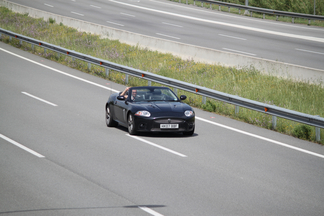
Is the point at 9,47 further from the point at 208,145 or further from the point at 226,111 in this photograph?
the point at 208,145

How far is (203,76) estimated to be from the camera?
21.2 meters

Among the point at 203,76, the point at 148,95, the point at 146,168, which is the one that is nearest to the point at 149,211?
the point at 146,168

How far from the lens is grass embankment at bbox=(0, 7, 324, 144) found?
15188 millimetres

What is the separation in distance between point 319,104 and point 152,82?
7.60 meters

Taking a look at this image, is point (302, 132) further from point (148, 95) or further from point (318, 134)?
point (148, 95)

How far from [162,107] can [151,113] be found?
1.44ft

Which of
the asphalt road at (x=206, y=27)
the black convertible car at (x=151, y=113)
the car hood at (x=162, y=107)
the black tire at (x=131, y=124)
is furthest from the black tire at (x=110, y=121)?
the asphalt road at (x=206, y=27)

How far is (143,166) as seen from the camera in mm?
9312

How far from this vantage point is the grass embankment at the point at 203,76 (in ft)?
49.8

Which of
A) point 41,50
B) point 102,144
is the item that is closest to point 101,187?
point 102,144

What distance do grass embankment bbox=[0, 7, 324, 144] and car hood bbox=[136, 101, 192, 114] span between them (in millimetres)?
3161

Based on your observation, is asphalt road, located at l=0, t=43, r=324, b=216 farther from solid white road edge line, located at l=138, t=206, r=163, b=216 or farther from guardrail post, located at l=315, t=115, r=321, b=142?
guardrail post, located at l=315, t=115, r=321, b=142

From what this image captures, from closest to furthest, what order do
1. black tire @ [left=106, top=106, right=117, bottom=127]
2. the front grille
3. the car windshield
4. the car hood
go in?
1. the front grille
2. the car hood
3. the car windshield
4. black tire @ [left=106, top=106, right=117, bottom=127]

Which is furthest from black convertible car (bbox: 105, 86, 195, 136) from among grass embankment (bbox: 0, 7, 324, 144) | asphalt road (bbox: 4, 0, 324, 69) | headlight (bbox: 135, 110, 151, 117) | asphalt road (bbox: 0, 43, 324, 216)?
asphalt road (bbox: 4, 0, 324, 69)
